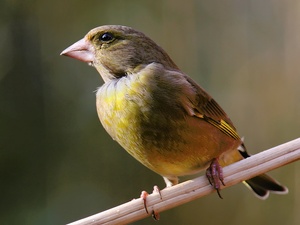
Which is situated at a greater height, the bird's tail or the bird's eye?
the bird's eye

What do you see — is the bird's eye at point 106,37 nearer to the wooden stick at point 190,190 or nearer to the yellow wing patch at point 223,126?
the yellow wing patch at point 223,126

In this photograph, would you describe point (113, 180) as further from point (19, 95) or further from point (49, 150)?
point (19, 95)

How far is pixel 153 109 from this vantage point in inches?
98.5

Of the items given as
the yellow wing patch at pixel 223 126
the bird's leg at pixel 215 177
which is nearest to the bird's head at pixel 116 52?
the yellow wing patch at pixel 223 126

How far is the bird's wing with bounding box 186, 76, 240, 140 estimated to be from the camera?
2697 mm

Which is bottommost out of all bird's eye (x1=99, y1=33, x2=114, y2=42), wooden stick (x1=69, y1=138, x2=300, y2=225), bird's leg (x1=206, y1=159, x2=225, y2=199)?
bird's leg (x1=206, y1=159, x2=225, y2=199)

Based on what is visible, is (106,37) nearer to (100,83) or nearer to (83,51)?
(83,51)

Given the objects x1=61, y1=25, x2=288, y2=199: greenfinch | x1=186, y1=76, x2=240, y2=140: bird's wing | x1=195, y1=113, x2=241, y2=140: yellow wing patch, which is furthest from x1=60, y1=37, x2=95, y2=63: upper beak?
x1=195, y1=113, x2=241, y2=140: yellow wing patch

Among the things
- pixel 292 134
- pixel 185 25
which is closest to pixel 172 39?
pixel 185 25

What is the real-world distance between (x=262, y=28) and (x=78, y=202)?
186 centimetres

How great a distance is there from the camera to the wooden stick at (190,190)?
2188 mm

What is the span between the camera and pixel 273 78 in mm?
4684

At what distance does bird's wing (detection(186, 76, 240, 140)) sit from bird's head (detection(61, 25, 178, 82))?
166 mm

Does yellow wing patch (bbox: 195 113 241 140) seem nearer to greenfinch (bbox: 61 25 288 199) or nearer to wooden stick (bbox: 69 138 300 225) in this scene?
greenfinch (bbox: 61 25 288 199)
